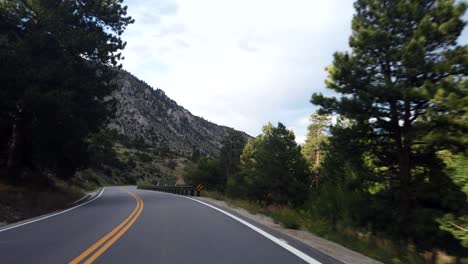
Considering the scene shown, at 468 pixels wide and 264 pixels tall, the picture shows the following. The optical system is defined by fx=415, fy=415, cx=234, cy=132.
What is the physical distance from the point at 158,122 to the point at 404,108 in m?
128

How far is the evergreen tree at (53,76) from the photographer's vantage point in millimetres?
21895

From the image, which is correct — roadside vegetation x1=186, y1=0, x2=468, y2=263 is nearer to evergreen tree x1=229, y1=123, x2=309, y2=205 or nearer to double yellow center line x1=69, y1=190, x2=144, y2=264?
double yellow center line x1=69, y1=190, x2=144, y2=264

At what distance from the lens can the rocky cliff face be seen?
132 m

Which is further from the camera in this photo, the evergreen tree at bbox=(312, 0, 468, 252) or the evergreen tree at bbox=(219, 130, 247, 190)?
the evergreen tree at bbox=(219, 130, 247, 190)


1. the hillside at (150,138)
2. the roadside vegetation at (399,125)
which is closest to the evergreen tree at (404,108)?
the roadside vegetation at (399,125)

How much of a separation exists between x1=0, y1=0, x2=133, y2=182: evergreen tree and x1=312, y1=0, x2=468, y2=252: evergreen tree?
557 inches

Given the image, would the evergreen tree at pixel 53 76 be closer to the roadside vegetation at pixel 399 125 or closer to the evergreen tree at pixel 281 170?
the roadside vegetation at pixel 399 125

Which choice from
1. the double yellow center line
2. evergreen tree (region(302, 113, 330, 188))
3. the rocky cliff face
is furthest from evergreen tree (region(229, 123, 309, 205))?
the rocky cliff face

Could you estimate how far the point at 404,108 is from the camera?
1858 centimetres

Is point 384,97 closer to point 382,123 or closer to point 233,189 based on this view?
point 382,123

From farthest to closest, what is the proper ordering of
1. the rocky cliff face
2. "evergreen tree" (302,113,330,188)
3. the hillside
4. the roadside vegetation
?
1. the rocky cliff face
2. the hillside
3. "evergreen tree" (302,113,330,188)
4. the roadside vegetation

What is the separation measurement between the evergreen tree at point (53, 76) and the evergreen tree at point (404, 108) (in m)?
14.1

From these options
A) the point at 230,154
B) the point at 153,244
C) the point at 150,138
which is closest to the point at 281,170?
the point at 230,154

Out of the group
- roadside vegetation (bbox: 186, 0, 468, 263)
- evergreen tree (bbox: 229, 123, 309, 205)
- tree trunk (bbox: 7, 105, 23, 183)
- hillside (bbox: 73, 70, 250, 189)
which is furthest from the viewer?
hillside (bbox: 73, 70, 250, 189)
